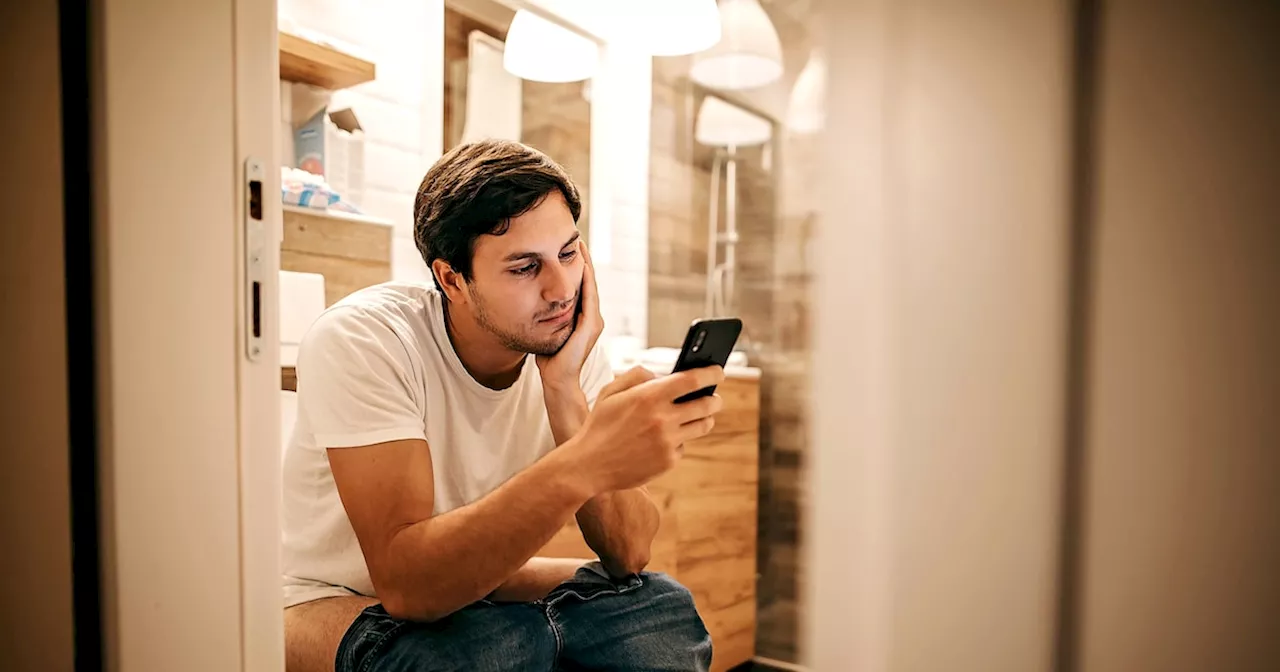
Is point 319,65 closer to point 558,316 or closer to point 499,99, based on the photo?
point 499,99

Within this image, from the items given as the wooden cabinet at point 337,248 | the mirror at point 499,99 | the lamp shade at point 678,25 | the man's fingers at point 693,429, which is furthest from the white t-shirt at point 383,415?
the lamp shade at point 678,25

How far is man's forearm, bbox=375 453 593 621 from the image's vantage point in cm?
79

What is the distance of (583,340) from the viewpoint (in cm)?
108

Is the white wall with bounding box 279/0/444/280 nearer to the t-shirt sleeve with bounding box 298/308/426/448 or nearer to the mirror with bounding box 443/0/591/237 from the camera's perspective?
the mirror with bounding box 443/0/591/237

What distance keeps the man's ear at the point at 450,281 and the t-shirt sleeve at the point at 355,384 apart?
0.14 meters

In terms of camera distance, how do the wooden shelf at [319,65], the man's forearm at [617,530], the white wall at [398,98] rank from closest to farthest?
1. the man's forearm at [617,530]
2. the wooden shelf at [319,65]
3. the white wall at [398,98]

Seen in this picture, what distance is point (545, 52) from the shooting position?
74.1 inches

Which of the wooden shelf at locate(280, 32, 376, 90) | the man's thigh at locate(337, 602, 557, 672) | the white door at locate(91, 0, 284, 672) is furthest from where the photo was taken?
the wooden shelf at locate(280, 32, 376, 90)

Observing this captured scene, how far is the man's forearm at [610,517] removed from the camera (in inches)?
38.9

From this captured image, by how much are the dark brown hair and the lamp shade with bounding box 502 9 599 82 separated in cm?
78

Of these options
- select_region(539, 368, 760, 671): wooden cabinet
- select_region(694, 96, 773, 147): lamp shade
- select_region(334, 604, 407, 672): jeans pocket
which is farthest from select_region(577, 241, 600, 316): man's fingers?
select_region(694, 96, 773, 147): lamp shade

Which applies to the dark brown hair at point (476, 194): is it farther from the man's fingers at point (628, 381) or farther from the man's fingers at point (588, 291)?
the man's fingers at point (628, 381)

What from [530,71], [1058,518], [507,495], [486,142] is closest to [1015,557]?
[1058,518]

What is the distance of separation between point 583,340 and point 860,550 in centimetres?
89
